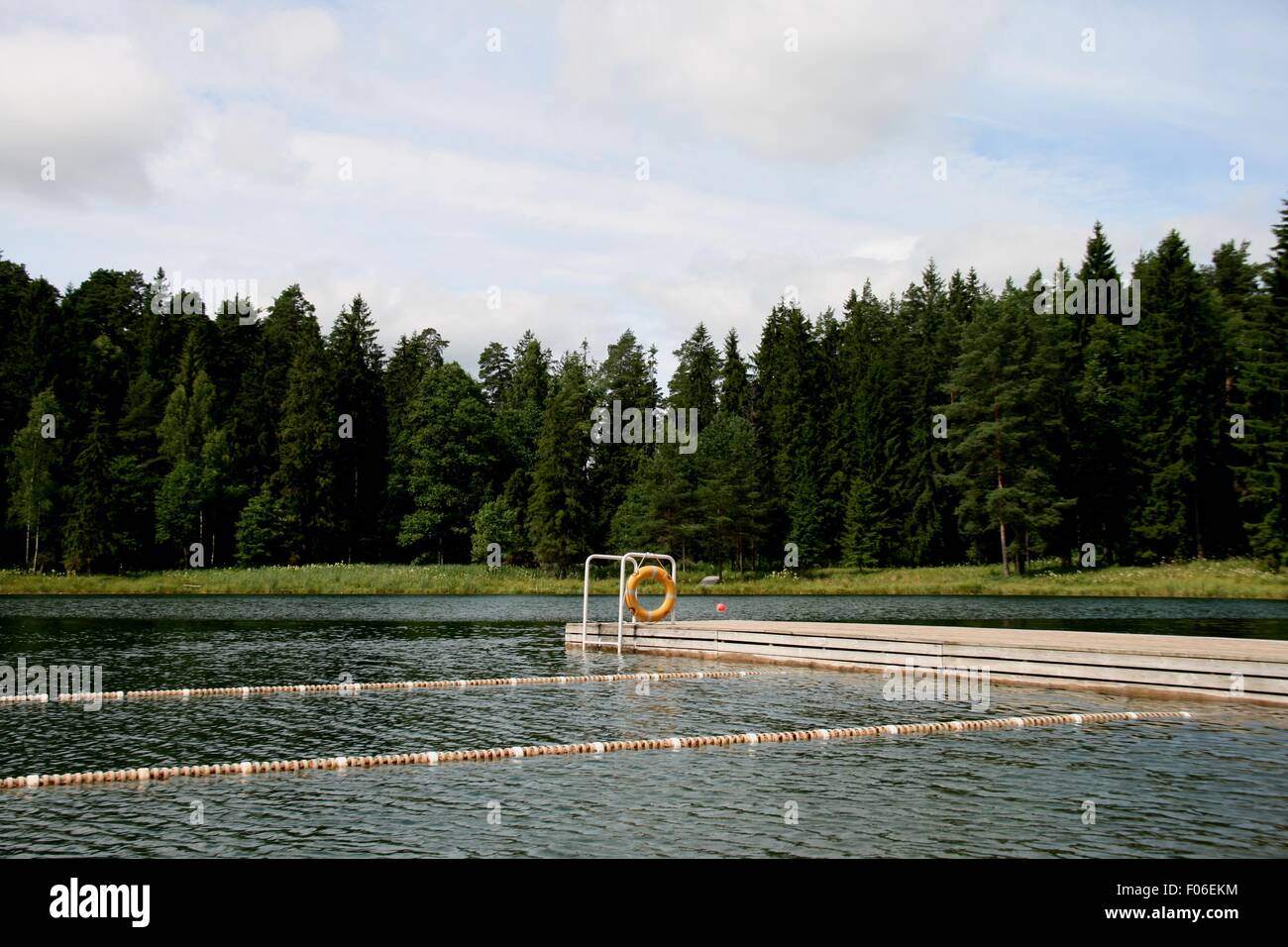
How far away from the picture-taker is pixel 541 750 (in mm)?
17266

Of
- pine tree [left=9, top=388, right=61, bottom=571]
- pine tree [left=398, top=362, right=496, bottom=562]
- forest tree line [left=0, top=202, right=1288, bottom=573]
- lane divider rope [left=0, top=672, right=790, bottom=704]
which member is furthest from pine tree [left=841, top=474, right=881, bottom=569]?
pine tree [left=9, top=388, right=61, bottom=571]

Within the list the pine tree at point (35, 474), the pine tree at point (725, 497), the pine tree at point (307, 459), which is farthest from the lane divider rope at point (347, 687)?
the pine tree at point (307, 459)

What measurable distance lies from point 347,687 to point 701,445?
6421cm

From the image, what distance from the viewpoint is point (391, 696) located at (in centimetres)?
2411

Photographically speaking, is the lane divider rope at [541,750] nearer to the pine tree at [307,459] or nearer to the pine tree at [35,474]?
the pine tree at [35,474]

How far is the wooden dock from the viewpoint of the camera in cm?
2244

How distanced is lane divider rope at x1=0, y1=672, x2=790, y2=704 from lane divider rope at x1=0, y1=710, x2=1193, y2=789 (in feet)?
27.3

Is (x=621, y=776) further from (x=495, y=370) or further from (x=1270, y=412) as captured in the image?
(x=495, y=370)

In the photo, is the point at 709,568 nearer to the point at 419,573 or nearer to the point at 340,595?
the point at 419,573

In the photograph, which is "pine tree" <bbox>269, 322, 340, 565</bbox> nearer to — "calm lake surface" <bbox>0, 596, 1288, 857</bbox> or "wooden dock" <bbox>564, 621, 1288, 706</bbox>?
"wooden dock" <bbox>564, 621, 1288, 706</bbox>

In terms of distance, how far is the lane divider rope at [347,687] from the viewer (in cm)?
2275

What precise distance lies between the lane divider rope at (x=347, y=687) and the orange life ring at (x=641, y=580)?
534 centimetres

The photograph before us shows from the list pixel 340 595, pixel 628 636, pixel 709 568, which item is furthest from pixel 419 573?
Result: pixel 628 636
